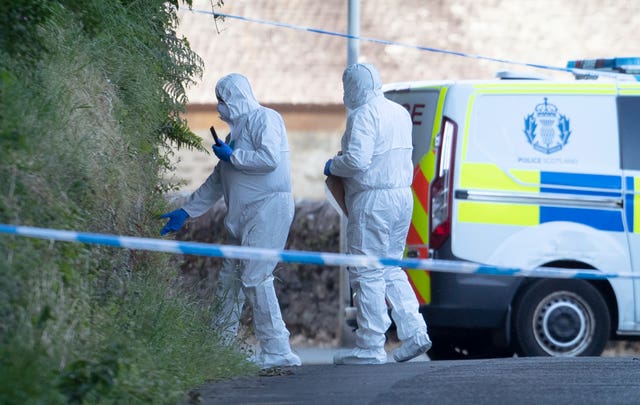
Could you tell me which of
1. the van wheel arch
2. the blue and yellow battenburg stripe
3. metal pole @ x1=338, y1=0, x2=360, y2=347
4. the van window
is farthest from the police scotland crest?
metal pole @ x1=338, y1=0, x2=360, y2=347

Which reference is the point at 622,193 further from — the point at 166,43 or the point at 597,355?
the point at 166,43

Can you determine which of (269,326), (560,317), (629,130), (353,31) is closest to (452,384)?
(269,326)

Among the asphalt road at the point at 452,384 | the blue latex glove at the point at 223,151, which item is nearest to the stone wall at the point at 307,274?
the blue latex glove at the point at 223,151

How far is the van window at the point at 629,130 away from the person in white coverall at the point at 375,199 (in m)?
1.53

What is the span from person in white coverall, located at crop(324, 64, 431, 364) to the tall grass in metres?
1.11

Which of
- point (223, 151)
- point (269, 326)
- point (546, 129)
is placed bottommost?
point (269, 326)

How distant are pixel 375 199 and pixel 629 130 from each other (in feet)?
6.30

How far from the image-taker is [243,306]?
33.5 ft

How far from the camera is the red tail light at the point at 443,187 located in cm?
1024

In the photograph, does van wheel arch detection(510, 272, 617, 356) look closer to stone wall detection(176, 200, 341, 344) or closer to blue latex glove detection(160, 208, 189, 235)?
blue latex glove detection(160, 208, 189, 235)

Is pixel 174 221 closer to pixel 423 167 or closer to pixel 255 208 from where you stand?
pixel 255 208

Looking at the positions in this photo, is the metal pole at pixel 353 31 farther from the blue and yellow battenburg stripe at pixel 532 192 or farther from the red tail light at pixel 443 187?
the blue and yellow battenburg stripe at pixel 532 192

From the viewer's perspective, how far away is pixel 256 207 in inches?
379

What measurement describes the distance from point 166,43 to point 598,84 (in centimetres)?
297
